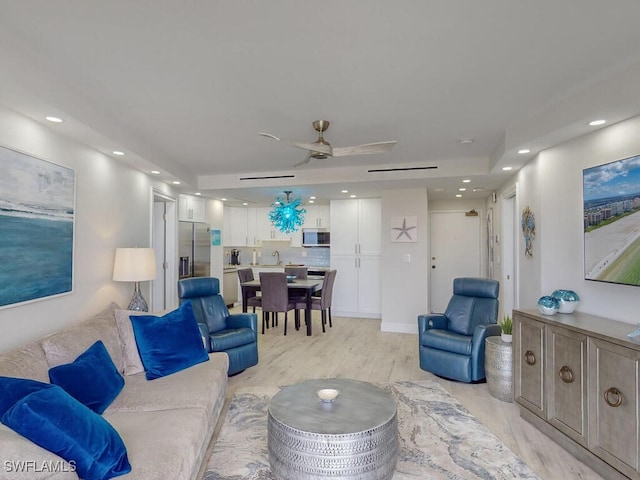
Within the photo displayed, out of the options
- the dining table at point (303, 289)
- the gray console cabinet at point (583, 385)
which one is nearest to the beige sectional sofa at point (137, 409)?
the gray console cabinet at point (583, 385)

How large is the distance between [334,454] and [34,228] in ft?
8.45

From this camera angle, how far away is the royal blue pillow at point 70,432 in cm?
137

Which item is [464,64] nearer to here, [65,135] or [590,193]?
[590,193]

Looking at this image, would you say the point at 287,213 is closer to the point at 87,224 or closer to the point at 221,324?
→ the point at 221,324

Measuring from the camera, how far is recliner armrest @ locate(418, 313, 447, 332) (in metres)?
4.10

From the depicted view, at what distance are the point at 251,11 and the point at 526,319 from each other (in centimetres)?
290

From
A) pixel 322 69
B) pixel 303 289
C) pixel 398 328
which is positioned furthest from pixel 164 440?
pixel 398 328

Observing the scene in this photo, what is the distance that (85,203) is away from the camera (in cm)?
340

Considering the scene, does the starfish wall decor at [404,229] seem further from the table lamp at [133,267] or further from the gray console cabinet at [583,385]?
the table lamp at [133,267]

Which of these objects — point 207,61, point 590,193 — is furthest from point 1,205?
point 590,193

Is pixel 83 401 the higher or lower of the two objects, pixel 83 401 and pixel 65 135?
the lower

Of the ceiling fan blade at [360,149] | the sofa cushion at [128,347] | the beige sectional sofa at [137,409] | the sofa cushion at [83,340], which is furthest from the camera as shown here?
the ceiling fan blade at [360,149]

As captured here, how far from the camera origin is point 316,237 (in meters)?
8.14

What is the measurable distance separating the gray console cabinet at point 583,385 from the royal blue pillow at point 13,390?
2.91 metres
